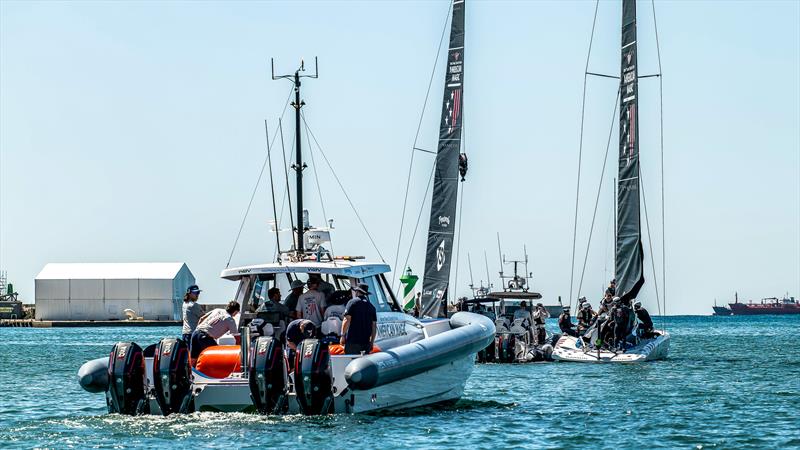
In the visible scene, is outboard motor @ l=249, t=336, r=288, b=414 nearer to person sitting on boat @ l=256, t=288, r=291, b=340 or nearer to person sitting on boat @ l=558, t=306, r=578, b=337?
person sitting on boat @ l=256, t=288, r=291, b=340

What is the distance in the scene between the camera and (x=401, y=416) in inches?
819

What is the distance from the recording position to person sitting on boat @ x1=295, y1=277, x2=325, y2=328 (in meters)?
21.9

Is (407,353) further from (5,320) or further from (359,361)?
(5,320)

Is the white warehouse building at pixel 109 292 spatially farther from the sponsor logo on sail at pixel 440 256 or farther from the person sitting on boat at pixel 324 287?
the person sitting on boat at pixel 324 287

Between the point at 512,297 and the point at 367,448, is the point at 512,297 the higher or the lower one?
the higher one

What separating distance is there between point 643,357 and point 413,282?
929cm

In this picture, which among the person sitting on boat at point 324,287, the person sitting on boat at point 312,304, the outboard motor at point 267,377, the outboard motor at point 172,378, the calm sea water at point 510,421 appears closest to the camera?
the calm sea water at point 510,421

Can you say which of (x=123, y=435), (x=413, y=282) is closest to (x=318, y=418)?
(x=123, y=435)

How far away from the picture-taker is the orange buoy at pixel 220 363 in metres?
20.2

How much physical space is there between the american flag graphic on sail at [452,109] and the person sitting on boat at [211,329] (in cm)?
1998

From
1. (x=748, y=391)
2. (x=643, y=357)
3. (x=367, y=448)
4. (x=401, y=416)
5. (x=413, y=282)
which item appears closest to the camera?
(x=367, y=448)

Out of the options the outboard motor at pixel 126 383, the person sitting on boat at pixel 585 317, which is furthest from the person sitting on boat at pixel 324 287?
the person sitting on boat at pixel 585 317

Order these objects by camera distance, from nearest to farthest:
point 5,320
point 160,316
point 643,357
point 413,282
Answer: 1. point 643,357
2. point 413,282
3. point 160,316
4. point 5,320

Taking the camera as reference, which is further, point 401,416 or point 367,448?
point 401,416
